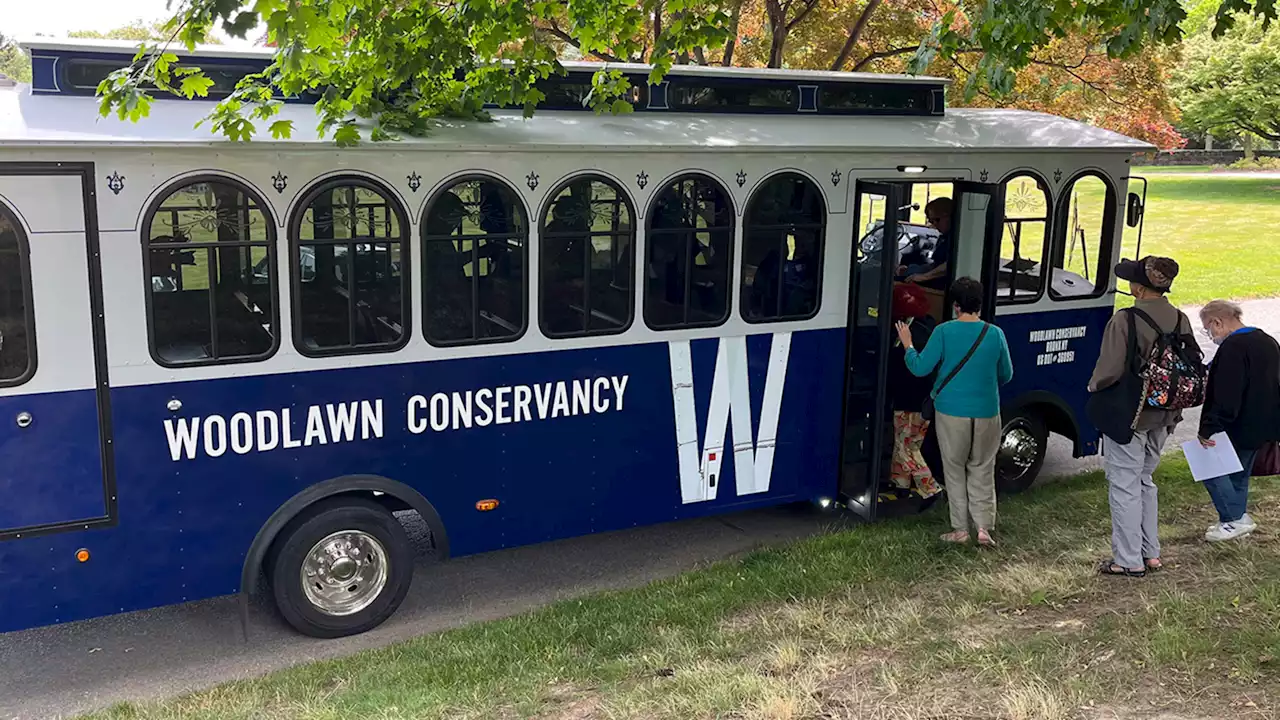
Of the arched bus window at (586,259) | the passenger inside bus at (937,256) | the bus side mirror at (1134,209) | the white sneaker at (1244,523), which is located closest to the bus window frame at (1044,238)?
the passenger inside bus at (937,256)

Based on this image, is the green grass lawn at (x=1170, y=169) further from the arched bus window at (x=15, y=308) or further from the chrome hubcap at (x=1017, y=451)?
the arched bus window at (x=15, y=308)

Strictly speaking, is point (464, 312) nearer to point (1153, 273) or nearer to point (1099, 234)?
point (1153, 273)

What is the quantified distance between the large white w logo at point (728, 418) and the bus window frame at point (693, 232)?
129mm

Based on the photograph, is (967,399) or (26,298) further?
(967,399)

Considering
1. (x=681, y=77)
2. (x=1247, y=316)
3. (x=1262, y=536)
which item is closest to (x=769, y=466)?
(x=681, y=77)

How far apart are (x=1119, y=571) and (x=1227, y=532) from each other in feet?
3.42

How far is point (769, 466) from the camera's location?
680 cm

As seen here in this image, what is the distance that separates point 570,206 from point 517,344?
760 mm

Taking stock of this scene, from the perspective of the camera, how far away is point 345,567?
5.69 metres

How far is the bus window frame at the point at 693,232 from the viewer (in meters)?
6.09

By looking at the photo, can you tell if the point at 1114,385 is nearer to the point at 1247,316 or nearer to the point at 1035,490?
the point at 1035,490

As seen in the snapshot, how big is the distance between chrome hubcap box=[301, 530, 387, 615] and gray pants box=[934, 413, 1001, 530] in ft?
10.5

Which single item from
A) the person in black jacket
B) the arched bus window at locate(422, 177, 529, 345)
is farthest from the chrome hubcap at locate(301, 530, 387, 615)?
the person in black jacket

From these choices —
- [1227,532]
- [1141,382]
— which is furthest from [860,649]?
[1227,532]
